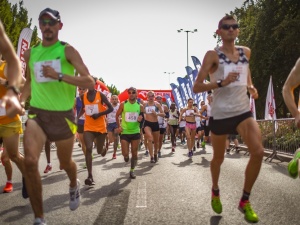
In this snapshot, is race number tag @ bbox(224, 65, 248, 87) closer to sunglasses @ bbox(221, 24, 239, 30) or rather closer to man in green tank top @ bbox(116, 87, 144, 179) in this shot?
sunglasses @ bbox(221, 24, 239, 30)

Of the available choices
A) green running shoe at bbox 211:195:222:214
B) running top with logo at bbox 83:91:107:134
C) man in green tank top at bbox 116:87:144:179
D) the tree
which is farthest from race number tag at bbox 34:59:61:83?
the tree

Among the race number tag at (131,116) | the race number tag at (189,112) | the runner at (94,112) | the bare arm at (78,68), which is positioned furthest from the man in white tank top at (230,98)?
the race number tag at (189,112)

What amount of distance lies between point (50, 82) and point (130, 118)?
16.6 ft

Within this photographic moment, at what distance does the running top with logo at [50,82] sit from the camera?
428 centimetres

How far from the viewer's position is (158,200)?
590 centimetres

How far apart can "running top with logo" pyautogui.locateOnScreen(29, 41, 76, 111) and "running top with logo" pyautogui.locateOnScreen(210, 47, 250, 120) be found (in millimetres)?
1683

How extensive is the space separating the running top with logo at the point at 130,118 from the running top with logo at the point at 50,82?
481 centimetres

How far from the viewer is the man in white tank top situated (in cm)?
452

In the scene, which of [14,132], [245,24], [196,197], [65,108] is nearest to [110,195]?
[196,197]

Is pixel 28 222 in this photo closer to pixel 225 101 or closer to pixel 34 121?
pixel 34 121

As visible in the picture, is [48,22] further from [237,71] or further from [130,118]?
[130,118]

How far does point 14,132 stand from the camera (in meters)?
5.80

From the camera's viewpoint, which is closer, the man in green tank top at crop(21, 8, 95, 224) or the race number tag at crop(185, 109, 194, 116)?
the man in green tank top at crop(21, 8, 95, 224)

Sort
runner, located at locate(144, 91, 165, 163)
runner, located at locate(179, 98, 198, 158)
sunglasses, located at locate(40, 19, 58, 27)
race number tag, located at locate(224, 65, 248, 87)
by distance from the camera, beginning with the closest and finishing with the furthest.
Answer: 1. sunglasses, located at locate(40, 19, 58, 27)
2. race number tag, located at locate(224, 65, 248, 87)
3. runner, located at locate(144, 91, 165, 163)
4. runner, located at locate(179, 98, 198, 158)
